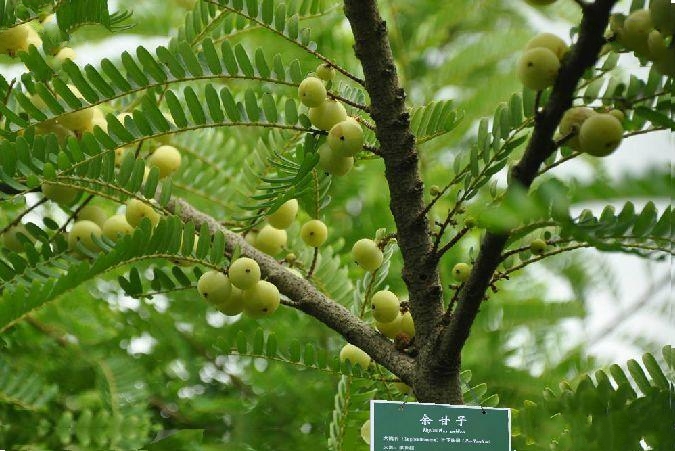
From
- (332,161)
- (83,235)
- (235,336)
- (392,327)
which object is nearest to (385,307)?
(392,327)

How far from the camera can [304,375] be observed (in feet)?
4.33

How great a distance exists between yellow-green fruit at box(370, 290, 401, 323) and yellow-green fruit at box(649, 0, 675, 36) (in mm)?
323

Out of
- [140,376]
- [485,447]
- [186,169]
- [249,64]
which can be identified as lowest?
[485,447]

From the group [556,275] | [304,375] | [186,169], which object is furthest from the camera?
[556,275]

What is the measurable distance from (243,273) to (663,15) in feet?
1.30

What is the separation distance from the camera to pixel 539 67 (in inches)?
21.4

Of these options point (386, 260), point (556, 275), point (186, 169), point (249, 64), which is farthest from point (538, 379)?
point (249, 64)

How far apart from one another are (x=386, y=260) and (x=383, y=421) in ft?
0.79

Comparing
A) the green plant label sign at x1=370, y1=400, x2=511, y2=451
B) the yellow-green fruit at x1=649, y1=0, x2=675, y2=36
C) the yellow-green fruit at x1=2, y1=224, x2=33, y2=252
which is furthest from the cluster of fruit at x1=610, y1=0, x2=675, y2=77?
the yellow-green fruit at x1=2, y1=224, x2=33, y2=252

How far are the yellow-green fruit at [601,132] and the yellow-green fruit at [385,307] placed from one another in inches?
10.1

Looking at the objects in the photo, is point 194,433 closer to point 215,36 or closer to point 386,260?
point 386,260

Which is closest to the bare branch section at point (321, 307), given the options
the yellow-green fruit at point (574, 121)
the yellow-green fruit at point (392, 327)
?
the yellow-green fruit at point (392, 327)

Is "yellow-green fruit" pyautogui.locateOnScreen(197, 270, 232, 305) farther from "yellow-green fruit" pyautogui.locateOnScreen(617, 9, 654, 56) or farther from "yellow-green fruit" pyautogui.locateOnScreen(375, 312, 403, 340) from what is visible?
"yellow-green fruit" pyautogui.locateOnScreen(617, 9, 654, 56)

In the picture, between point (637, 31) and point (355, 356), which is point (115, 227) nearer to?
point (355, 356)
